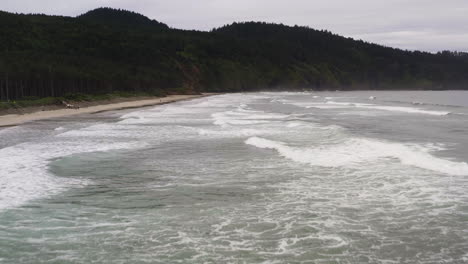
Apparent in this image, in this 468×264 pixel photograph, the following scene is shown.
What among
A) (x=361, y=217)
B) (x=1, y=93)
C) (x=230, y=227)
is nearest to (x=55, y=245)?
(x=230, y=227)

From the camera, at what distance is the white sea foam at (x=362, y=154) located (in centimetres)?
1491

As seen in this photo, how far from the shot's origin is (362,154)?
17328mm

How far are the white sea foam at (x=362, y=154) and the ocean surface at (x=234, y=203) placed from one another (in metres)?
0.07

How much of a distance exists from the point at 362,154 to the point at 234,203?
8405mm

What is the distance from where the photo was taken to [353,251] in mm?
7355

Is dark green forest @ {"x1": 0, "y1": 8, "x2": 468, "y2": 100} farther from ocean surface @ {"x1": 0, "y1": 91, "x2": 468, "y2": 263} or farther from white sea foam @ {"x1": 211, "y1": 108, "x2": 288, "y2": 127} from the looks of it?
ocean surface @ {"x1": 0, "y1": 91, "x2": 468, "y2": 263}

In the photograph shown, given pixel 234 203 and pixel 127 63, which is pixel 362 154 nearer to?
pixel 234 203

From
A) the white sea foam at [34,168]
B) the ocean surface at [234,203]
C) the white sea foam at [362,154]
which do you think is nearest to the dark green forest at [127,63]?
the white sea foam at [34,168]

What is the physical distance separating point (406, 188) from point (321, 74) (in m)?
186

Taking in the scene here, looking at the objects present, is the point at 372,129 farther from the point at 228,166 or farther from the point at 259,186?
the point at 259,186

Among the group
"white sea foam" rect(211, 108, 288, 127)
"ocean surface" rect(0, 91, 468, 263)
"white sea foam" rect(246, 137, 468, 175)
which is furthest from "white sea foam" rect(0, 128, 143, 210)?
"white sea foam" rect(211, 108, 288, 127)

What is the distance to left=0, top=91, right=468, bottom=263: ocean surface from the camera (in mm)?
7414

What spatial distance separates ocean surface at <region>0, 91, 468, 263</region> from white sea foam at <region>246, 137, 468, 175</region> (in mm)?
73

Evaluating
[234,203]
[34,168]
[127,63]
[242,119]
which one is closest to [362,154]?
[234,203]
